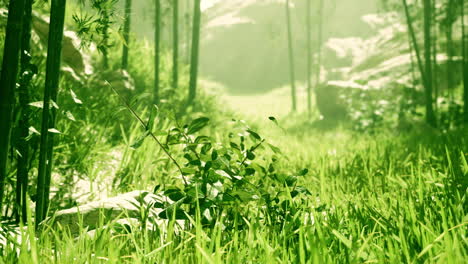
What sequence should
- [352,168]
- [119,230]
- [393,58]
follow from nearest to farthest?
[119,230], [352,168], [393,58]

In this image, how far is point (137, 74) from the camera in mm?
6770

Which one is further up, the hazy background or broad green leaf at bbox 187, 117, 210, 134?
the hazy background

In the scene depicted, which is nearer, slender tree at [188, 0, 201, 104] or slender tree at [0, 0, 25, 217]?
slender tree at [0, 0, 25, 217]

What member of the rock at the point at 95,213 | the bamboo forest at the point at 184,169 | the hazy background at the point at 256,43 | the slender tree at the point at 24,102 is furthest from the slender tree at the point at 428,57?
the hazy background at the point at 256,43

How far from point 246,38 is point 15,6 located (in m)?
29.8

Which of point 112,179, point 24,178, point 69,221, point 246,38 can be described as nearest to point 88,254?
point 69,221

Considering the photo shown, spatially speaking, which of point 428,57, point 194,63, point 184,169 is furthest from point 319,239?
point 194,63

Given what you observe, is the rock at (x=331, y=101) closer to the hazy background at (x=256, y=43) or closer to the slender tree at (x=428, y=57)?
the slender tree at (x=428, y=57)

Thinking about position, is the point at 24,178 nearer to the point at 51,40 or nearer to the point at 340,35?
the point at 51,40

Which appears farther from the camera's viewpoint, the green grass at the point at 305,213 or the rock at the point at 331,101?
the rock at the point at 331,101

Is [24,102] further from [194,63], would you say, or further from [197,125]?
[194,63]

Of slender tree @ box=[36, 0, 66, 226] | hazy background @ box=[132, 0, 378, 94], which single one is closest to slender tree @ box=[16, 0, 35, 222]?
slender tree @ box=[36, 0, 66, 226]

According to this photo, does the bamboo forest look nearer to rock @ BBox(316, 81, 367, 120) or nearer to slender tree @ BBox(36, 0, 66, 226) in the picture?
slender tree @ BBox(36, 0, 66, 226)

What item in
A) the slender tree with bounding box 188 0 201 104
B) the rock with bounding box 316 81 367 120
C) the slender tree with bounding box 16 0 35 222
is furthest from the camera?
the rock with bounding box 316 81 367 120
